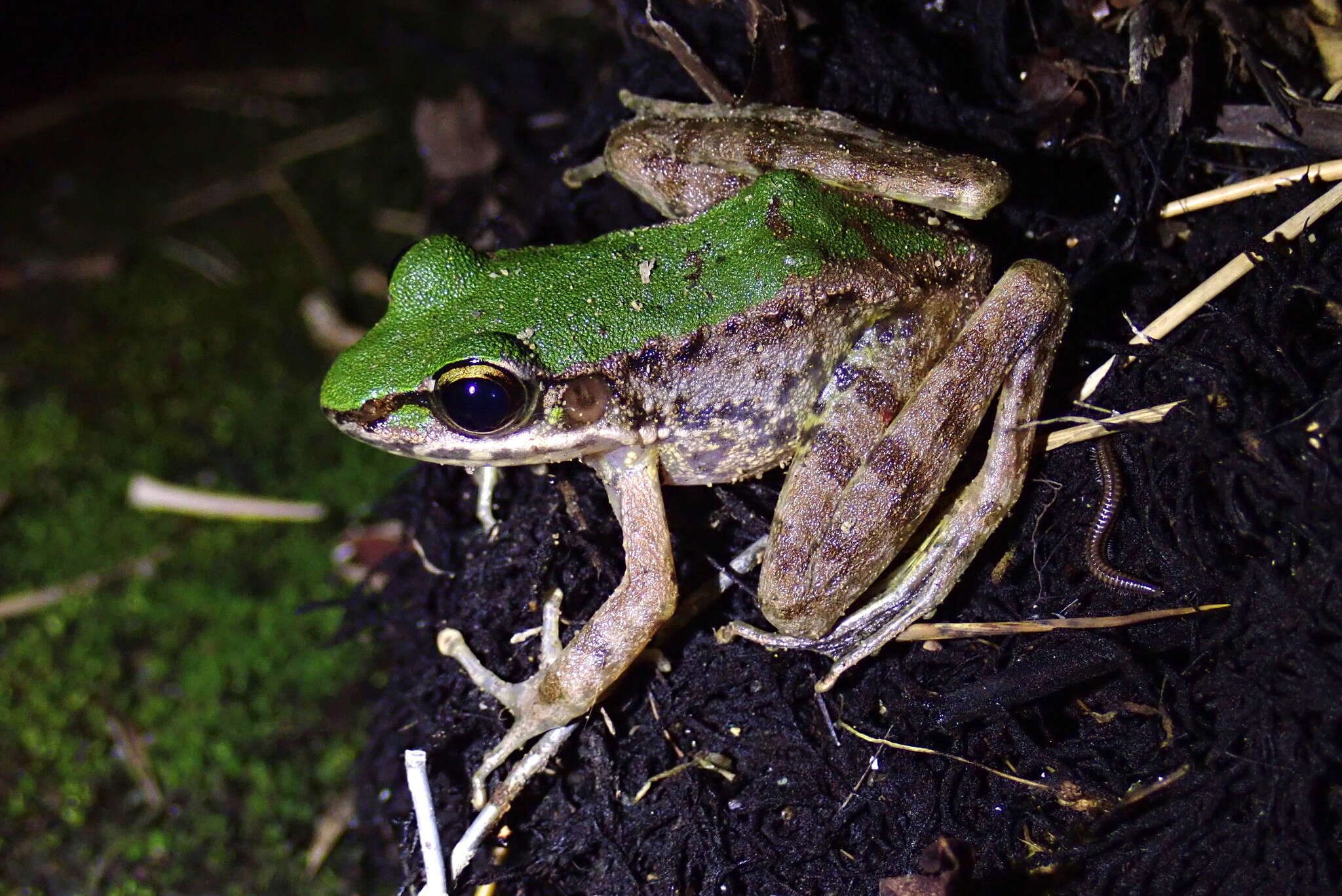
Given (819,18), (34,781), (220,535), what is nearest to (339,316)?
(220,535)

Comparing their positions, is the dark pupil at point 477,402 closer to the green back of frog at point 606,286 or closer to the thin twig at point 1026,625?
the green back of frog at point 606,286

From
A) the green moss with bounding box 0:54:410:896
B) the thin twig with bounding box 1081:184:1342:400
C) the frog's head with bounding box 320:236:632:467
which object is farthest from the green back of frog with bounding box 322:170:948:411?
the green moss with bounding box 0:54:410:896

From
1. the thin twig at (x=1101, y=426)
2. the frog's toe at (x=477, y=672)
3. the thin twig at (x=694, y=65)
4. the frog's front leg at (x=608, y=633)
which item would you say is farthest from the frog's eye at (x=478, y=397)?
the thin twig at (x=1101, y=426)

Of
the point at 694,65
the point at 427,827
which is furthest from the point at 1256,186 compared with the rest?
the point at 427,827

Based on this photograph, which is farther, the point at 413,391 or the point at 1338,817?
the point at 413,391

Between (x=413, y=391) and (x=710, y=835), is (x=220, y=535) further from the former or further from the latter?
→ (x=710, y=835)

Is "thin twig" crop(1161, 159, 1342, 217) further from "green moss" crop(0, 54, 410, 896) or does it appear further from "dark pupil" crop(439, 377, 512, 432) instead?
"green moss" crop(0, 54, 410, 896)

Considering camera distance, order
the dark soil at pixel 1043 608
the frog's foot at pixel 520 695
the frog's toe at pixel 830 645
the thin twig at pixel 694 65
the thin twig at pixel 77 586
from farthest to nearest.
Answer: the thin twig at pixel 77 586 → the thin twig at pixel 694 65 → the frog's foot at pixel 520 695 → the frog's toe at pixel 830 645 → the dark soil at pixel 1043 608
